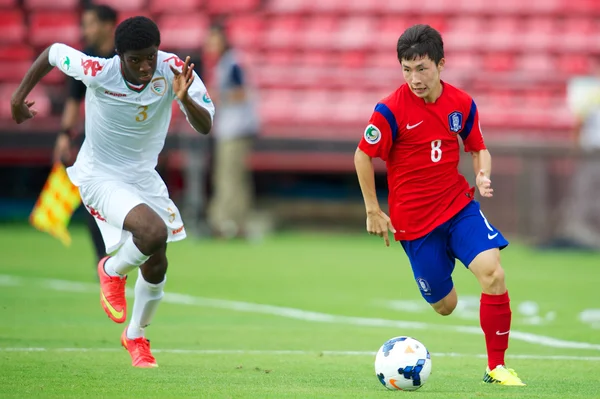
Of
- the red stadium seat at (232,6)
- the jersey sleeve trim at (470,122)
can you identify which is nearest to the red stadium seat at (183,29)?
the red stadium seat at (232,6)

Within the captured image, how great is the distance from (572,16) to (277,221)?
7.47 metres

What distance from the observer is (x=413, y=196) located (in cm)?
704

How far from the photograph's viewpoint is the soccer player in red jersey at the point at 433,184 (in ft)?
21.9

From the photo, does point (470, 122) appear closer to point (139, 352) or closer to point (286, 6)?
point (139, 352)

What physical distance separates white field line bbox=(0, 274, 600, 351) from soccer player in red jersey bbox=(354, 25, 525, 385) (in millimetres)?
1954

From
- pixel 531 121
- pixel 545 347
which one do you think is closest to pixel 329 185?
pixel 531 121

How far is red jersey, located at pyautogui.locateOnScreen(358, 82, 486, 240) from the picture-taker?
6906 mm

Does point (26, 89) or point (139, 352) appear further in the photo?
point (26, 89)

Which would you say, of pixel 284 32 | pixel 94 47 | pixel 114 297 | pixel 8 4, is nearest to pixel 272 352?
pixel 114 297

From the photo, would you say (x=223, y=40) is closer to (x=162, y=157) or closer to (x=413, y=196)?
(x=162, y=157)

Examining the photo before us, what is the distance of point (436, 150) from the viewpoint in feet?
23.0

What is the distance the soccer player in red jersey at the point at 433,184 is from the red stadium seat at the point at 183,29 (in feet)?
51.9

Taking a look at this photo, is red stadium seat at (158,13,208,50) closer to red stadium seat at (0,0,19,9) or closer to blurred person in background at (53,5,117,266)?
red stadium seat at (0,0,19,9)

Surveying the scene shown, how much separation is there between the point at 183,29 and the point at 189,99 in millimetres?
16266
